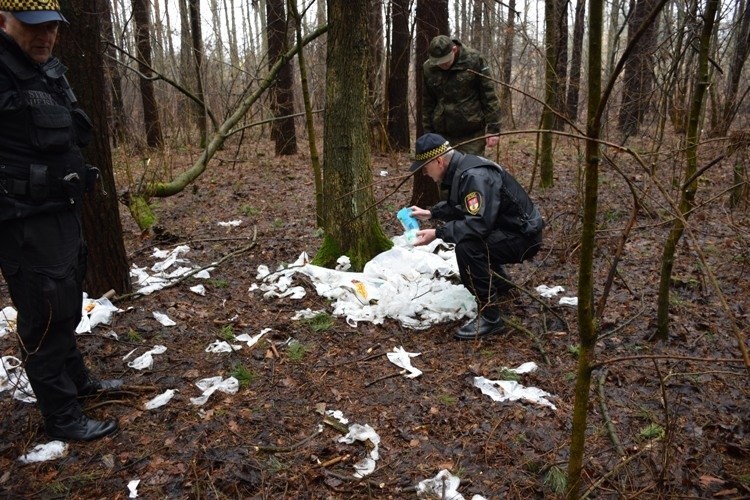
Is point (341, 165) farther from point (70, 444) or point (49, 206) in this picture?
point (70, 444)

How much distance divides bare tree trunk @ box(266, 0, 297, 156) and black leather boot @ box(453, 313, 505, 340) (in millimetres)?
7333

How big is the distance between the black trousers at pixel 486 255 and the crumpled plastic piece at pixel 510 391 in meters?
0.73

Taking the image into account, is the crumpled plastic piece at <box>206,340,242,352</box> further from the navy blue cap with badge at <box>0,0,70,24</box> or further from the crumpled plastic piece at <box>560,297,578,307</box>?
the crumpled plastic piece at <box>560,297,578,307</box>

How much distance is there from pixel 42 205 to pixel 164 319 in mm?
1582

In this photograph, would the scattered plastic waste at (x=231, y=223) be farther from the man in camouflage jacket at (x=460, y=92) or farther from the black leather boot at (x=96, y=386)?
the black leather boot at (x=96, y=386)

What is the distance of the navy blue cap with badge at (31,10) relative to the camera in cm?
230

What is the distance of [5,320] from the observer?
3.86 meters

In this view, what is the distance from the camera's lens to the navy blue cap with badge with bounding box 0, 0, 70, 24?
230cm

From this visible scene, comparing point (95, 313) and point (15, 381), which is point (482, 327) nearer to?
point (95, 313)

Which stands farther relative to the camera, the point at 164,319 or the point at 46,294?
the point at 164,319

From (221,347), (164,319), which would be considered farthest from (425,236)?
(164,319)

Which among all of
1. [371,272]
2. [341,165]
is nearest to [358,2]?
[341,165]

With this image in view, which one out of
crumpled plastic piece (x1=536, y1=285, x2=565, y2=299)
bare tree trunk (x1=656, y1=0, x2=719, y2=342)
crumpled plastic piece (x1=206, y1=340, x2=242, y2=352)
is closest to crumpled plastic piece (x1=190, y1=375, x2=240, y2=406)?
crumpled plastic piece (x1=206, y1=340, x2=242, y2=352)

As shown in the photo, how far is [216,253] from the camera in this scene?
547 cm
